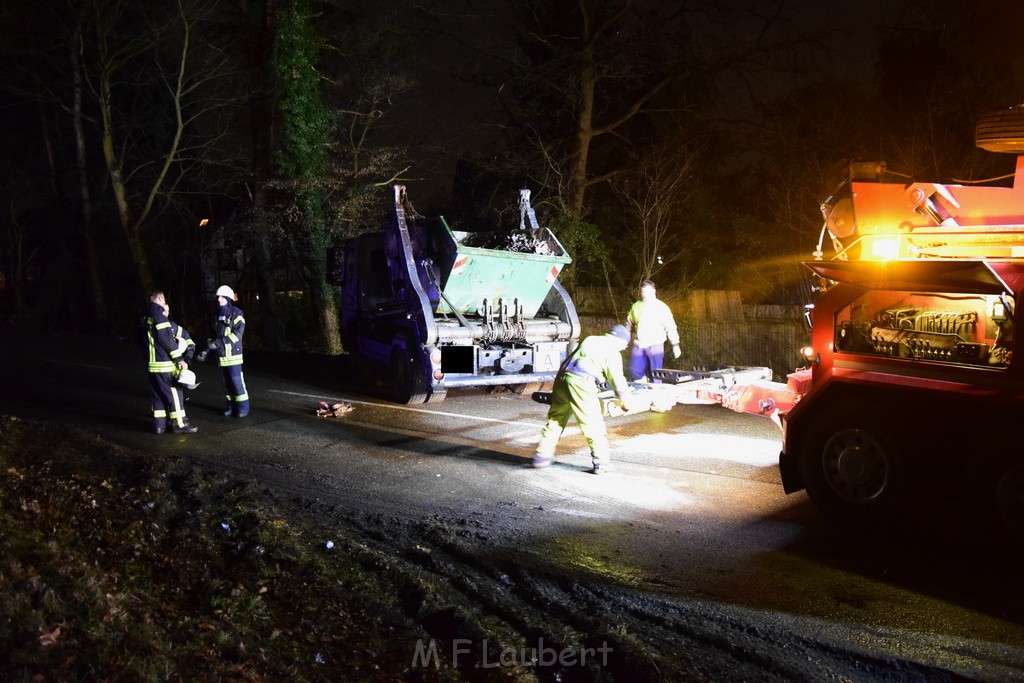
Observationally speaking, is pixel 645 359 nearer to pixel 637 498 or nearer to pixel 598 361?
pixel 598 361

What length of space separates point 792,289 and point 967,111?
197 inches

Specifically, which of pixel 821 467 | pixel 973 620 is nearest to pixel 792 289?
pixel 821 467

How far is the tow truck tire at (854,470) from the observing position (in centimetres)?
517

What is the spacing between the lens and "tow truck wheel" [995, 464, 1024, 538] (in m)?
4.61

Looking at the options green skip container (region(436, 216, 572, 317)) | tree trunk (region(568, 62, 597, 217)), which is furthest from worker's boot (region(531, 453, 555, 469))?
tree trunk (region(568, 62, 597, 217))

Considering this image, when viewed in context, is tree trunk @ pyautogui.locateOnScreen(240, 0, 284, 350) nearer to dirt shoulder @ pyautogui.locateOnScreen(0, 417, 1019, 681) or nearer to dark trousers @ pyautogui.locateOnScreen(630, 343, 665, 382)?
dark trousers @ pyautogui.locateOnScreen(630, 343, 665, 382)

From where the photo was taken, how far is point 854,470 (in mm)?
5383

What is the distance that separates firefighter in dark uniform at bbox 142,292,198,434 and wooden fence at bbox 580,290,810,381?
9118 millimetres

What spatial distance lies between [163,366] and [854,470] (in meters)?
6.95

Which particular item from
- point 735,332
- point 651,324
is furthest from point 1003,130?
point 735,332

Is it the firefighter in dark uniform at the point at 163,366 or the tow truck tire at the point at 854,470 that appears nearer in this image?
the tow truck tire at the point at 854,470

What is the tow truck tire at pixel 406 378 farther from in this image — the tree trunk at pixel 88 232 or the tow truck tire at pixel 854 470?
the tree trunk at pixel 88 232

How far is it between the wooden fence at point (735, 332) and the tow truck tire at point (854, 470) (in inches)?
329

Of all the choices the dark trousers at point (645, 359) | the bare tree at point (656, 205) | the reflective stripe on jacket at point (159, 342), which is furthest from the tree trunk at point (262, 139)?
the dark trousers at point (645, 359)
